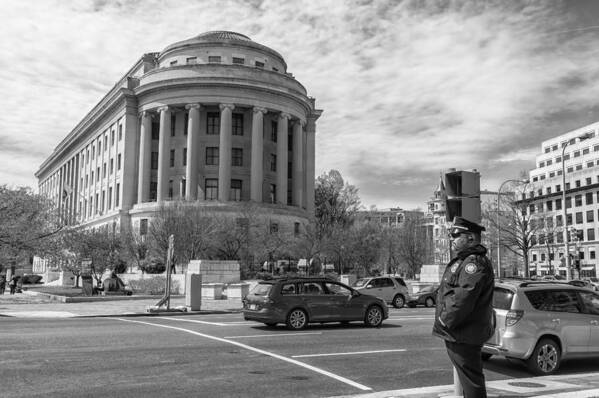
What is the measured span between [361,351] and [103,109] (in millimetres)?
77689

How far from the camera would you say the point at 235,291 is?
3459 cm

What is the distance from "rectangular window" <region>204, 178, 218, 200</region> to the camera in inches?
2687

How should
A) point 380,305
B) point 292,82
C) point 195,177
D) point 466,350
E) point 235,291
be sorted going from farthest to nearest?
point 292,82 → point 195,177 → point 235,291 → point 380,305 → point 466,350

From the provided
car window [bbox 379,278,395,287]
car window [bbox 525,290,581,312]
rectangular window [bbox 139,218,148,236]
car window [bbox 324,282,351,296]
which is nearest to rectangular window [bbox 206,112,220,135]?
rectangular window [bbox 139,218,148,236]

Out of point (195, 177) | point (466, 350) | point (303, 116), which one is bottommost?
point (466, 350)

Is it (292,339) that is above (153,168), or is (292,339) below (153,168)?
below

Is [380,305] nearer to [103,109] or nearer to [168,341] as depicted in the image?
[168,341]

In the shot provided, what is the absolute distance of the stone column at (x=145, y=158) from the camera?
70825mm

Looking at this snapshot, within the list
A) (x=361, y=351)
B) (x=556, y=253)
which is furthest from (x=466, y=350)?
(x=556, y=253)

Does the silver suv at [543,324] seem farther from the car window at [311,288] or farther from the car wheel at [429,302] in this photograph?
the car wheel at [429,302]

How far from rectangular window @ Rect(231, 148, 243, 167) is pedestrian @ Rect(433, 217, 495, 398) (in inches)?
2582

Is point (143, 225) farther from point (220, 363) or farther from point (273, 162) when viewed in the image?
point (220, 363)

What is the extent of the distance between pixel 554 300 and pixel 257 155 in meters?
58.9

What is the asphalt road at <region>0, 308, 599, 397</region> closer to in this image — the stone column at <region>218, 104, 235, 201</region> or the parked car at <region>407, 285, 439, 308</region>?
the parked car at <region>407, 285, 439, 308</region>
